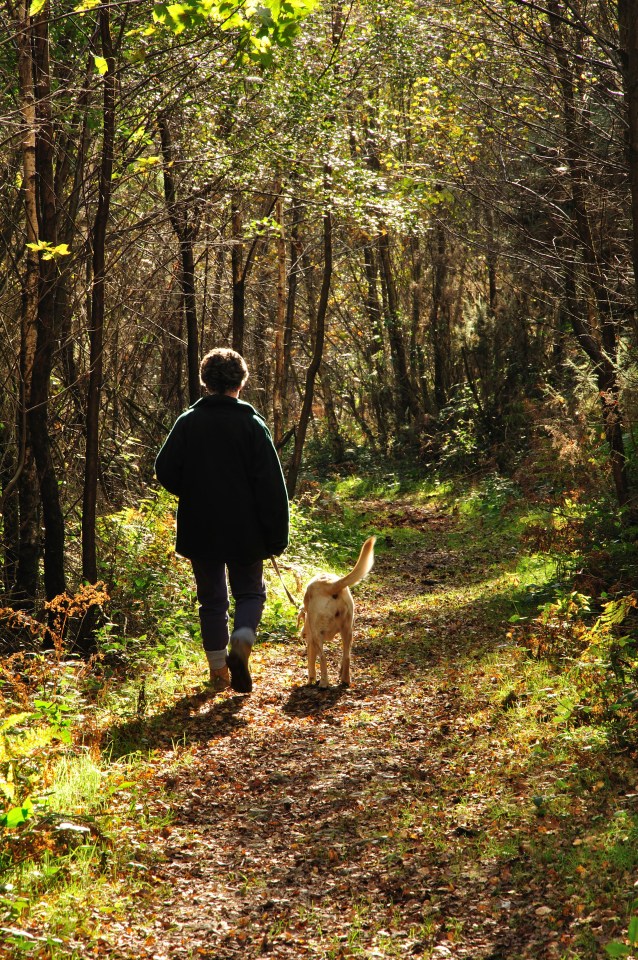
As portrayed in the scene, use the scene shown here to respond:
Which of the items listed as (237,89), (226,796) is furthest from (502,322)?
(226,796)

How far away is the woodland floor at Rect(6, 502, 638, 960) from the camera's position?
3.48 m

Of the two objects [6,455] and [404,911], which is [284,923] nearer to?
[404,911]

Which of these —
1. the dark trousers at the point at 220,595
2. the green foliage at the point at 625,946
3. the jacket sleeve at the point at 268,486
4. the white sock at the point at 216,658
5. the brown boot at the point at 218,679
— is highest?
the jacket sleeve at the point at 268,486

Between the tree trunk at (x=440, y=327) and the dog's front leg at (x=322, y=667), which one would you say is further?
the tree trunk at (x=440, y=327)

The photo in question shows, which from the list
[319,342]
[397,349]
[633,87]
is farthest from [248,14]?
[397,349]

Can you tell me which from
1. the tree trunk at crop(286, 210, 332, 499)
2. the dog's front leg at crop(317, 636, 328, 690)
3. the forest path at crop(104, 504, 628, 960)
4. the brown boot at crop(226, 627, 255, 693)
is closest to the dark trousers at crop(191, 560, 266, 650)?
the brown boot at crop(226, 627, 255, 693)

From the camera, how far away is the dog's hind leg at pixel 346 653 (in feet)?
22.7

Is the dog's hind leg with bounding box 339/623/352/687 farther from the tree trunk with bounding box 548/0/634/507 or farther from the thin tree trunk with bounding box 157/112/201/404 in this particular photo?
the thin tree trunk with bounding box 157/112/201/404

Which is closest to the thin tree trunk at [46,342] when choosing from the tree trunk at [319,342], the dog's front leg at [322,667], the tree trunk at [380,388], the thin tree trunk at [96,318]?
the thin tree trunk at [96,318]

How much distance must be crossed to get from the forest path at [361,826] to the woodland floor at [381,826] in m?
0.01

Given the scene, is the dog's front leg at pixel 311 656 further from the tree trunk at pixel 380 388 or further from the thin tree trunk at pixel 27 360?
the tree trunk at pixel 380 388

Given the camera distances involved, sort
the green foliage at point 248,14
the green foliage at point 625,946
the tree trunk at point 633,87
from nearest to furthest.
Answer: the green foliage at point 625,946 → the green foliage at point 248,14 → the tree trunk at point 633,87

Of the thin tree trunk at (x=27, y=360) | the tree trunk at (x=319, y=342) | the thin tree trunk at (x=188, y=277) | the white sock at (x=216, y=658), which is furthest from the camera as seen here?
the tree trunk at (x=319, y=342)

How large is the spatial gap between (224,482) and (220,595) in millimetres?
887
